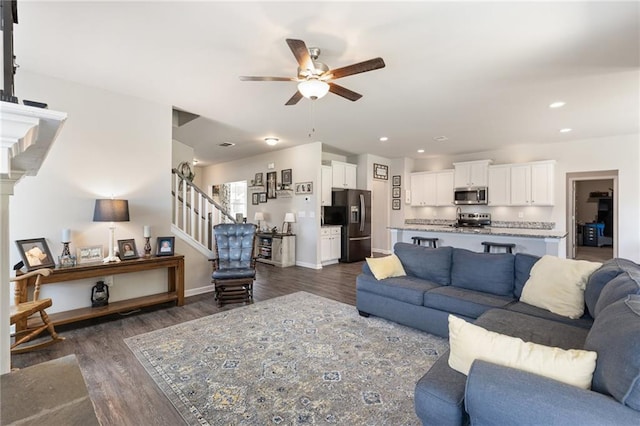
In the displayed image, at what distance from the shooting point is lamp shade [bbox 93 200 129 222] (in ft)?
10.8

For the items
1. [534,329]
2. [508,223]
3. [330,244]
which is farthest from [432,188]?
[534,329]

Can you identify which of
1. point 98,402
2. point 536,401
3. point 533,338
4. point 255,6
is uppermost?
point 255,6

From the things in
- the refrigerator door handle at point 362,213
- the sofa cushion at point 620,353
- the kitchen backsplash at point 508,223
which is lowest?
the sofa cushion at point 620,353

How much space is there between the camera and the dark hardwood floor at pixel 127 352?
1943 mm

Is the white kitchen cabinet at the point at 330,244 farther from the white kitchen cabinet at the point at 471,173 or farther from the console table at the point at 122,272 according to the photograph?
the white kitchen cabinet at the point at 471,173

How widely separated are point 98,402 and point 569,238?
8.44 meters

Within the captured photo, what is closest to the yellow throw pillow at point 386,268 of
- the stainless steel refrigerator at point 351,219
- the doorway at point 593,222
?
the stainless steel refrigerator at point 351,219

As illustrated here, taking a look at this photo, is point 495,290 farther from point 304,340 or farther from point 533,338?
point 304,340

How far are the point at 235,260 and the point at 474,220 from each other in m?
5.91

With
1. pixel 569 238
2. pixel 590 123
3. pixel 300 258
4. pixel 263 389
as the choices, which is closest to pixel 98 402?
pixel 263 389

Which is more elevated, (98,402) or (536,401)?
(536,401)

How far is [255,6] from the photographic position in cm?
211

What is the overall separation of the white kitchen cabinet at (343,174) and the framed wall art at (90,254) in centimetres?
477

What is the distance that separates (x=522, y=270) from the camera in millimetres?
2918
